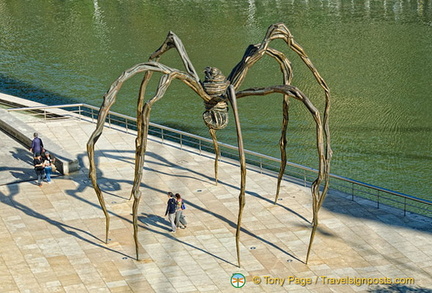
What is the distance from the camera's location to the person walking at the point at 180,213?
2494 cm

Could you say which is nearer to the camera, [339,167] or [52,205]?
[52,205]


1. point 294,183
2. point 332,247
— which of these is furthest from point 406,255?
point 294,183

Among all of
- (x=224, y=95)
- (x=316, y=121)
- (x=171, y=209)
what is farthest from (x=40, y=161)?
(x=316, y=121)

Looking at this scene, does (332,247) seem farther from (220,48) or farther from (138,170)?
(220,48)

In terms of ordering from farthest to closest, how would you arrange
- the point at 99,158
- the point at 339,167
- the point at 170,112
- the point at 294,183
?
the point at 170,112, the point at 339,167, the point at 99,158, the point at 294,183

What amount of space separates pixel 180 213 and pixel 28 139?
920cm

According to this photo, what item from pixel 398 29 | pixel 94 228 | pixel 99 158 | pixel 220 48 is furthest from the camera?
pixel 398 29

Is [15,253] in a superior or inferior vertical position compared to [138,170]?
inferior

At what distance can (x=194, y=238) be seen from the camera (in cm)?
2497

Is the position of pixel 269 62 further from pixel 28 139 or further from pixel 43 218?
pixel 43 218

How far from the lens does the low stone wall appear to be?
2967 centimetres

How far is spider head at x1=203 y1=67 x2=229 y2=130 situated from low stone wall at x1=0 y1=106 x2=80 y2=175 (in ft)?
23.0

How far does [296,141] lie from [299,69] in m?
11.9

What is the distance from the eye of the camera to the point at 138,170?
22.4 m
